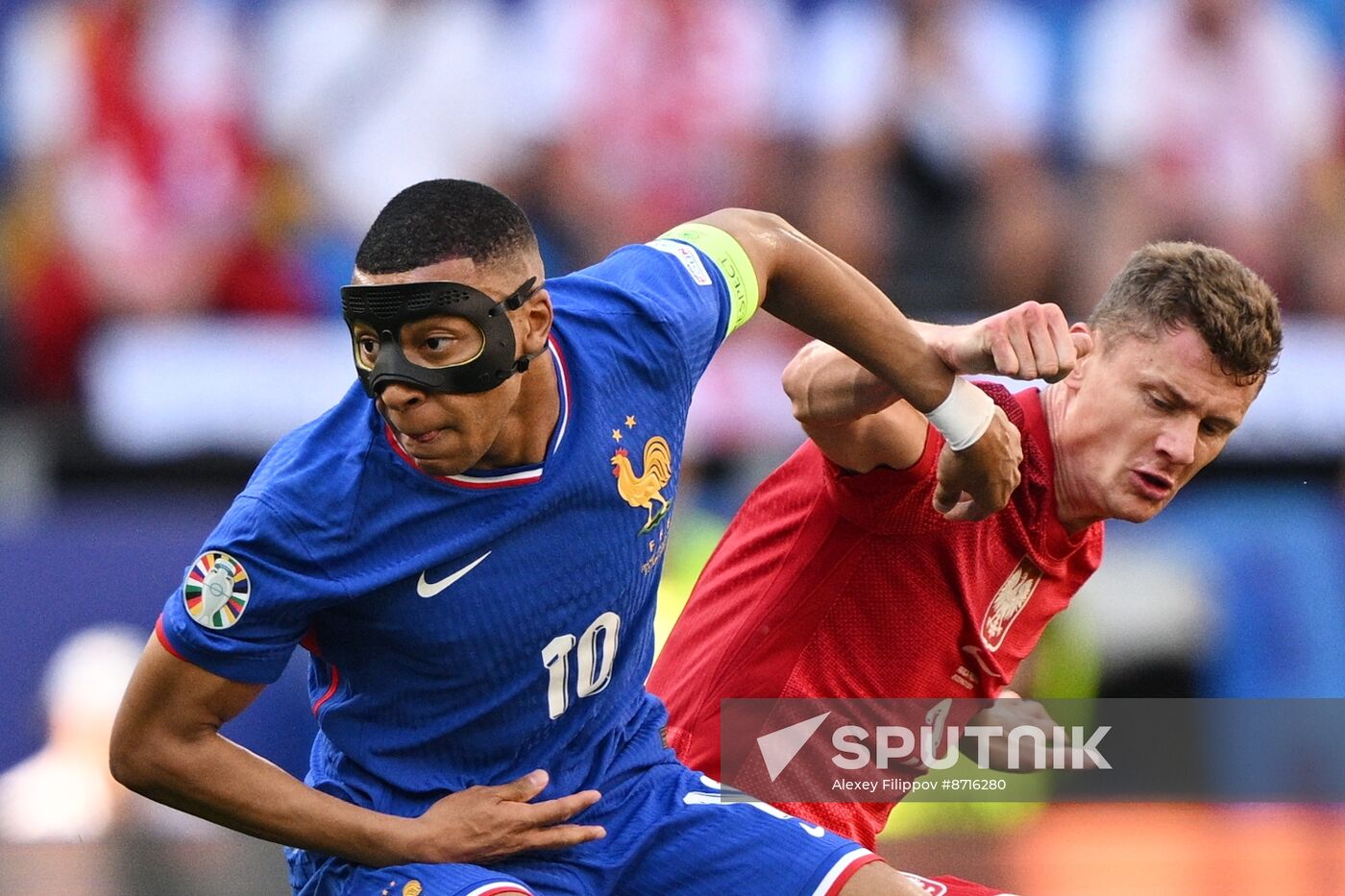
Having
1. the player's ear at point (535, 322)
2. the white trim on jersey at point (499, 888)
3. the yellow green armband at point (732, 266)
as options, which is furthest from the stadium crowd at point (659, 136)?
the white trim on jersey at point (499, 888)


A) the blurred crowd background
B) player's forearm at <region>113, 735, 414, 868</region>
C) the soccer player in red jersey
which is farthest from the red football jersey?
the blurred crowd background

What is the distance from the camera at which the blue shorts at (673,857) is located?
370 cm

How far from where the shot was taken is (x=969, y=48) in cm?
959

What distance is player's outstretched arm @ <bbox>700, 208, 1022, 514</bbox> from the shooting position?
3926 mm

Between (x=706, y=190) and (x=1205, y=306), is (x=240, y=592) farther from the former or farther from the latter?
(x=706, y=190)

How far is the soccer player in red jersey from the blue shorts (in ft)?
1.58

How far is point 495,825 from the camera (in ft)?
11.8

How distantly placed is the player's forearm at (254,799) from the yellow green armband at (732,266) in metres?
1.30

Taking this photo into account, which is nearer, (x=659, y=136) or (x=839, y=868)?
(x=839, y=868)

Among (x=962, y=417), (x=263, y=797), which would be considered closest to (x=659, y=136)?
(x=962, y=417)

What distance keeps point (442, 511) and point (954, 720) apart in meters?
1.64

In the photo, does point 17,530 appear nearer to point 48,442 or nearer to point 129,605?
point 129,605

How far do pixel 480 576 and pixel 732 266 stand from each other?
98 cm

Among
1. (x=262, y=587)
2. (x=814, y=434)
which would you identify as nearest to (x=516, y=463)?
(x=262, y=587)
